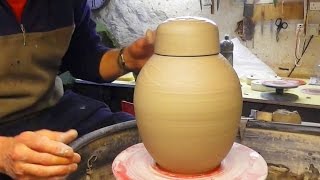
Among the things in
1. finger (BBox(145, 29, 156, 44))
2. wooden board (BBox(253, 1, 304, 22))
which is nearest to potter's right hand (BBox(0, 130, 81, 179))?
finger (BBox(145, 29, 156, 44))

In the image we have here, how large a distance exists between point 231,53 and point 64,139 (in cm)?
184

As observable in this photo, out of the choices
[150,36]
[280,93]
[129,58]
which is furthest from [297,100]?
[150,36]

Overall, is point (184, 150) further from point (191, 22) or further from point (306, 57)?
point (306, 57)

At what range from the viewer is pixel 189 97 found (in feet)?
2.99

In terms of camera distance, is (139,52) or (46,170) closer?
(46,170)

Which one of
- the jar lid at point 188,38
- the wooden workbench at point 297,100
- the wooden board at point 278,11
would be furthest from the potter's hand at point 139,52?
the wooden board at point 278,11

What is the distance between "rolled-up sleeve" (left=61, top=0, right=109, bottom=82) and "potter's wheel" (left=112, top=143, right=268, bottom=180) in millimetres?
696

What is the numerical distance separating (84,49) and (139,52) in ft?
1.21

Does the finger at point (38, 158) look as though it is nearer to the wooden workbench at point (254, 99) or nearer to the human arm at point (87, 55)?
the human arm at point (87, 55)

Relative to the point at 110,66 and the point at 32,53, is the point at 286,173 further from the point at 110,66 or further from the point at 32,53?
the point at 32,53

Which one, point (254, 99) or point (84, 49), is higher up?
point (84, 49)

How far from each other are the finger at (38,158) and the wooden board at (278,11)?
6.92 feet

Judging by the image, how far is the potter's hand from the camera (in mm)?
1347

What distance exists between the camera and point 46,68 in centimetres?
153
